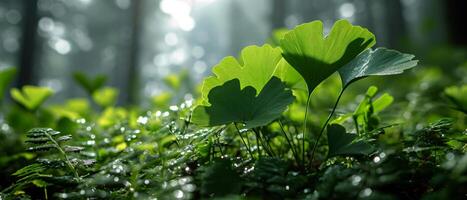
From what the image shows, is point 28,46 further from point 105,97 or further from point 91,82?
point 91,82

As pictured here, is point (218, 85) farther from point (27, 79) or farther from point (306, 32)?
point (27, 79)

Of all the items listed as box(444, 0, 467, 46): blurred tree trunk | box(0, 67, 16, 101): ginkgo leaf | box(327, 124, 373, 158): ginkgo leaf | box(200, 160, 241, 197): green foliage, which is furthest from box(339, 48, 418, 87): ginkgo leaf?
box(444, 0, 467, 46): blurred tree trunk

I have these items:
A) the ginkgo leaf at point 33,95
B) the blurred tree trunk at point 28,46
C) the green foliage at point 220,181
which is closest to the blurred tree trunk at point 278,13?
the blurred tree trunk at point 28,46

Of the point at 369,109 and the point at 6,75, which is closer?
the point at 369,109

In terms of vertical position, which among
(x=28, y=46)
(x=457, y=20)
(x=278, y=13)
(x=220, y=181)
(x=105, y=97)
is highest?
(x=278, y=13)

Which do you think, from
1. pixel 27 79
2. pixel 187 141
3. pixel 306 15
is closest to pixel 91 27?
pixel 306 15

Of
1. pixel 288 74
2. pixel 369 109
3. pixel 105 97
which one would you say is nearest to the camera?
pixel 288 74

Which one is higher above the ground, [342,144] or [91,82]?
[91,82]

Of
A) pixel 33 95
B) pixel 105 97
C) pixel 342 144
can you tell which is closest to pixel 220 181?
pixel 342 144
